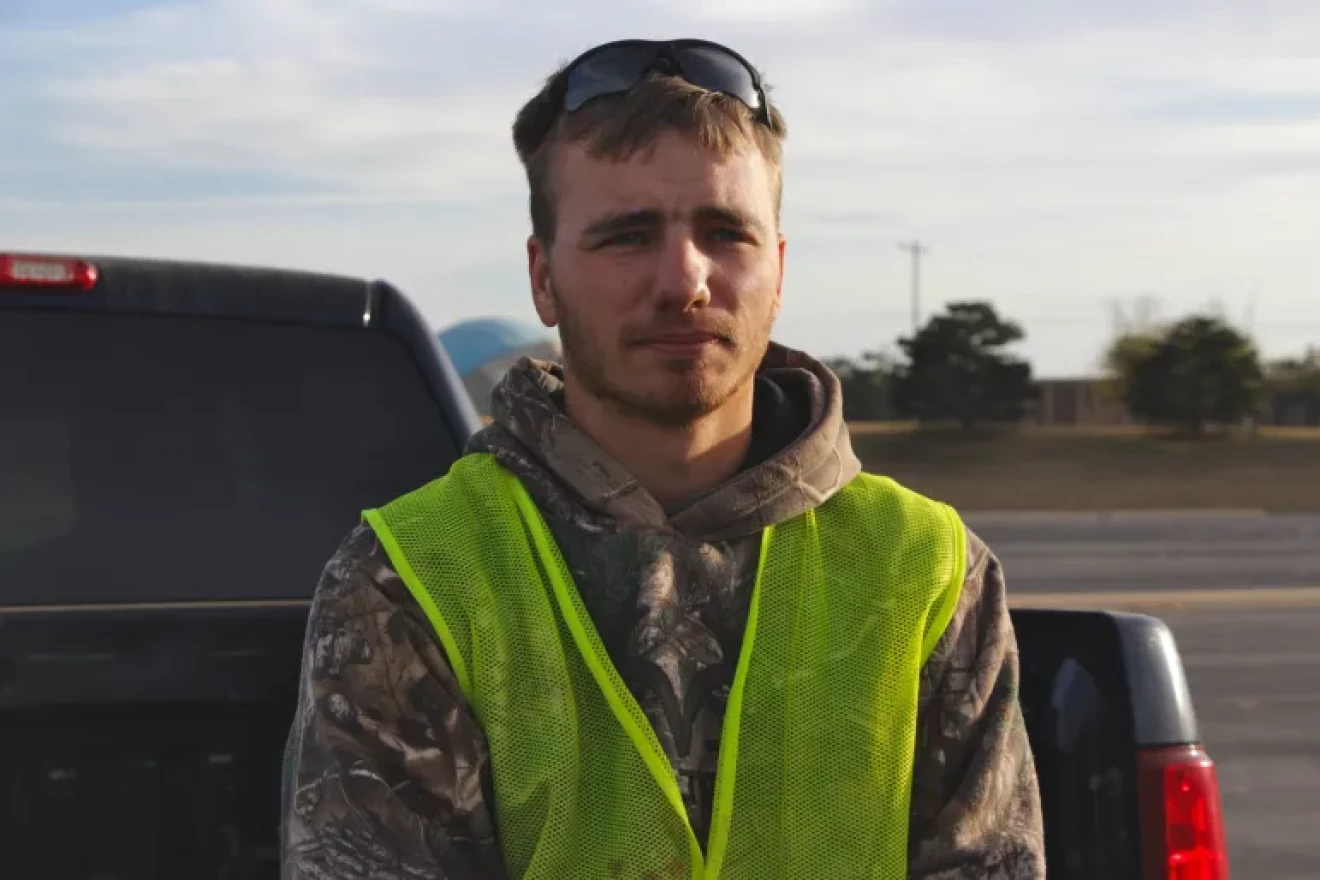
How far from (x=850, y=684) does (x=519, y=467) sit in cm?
50

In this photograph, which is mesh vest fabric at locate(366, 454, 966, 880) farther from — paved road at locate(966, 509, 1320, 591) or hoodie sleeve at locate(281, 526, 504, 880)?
paved road at locate(966, 509, 1320, 591)

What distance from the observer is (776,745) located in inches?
91.2

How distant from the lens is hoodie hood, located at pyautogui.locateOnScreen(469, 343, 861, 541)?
2389 millimetres

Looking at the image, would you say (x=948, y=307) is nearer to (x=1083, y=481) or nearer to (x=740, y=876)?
(x=1083, y=481)

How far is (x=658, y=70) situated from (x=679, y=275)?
0.29 metres

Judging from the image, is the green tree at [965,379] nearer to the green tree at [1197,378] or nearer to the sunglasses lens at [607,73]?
the green tree at [1197,378]

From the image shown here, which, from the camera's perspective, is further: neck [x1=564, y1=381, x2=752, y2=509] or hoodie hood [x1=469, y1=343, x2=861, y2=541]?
neck [x1=564, y1=381, x2=752, y2=509]

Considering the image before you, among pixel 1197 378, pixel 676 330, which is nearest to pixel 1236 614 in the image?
pixel 676 330

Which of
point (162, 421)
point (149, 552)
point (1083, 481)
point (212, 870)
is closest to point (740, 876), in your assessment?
point (212, 870)

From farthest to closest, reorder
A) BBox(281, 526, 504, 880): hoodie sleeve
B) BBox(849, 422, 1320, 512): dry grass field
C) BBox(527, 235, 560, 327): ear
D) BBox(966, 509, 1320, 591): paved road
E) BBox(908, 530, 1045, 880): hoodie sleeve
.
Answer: BBox(849, 422, 1320, 512): dry grass field → BBox(966, 509, 1320, 591): paved road → BBox(527, 235, 560, 327): ear → BBox(908, 530, 1045, 880): hoodie sleeve → BBox(281, 526, 504, 880): hoodie sleeve

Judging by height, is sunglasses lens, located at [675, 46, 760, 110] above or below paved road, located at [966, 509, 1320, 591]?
above

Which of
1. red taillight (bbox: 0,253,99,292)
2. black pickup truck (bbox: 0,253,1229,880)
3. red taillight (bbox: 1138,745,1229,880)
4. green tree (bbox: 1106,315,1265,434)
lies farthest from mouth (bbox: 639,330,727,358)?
green tree (bbox: 1106,315,1265,434)

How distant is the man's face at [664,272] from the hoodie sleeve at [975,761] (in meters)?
0.43

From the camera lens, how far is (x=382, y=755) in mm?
2219
